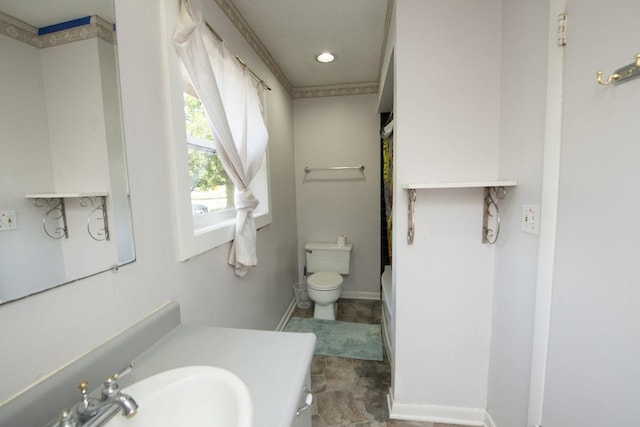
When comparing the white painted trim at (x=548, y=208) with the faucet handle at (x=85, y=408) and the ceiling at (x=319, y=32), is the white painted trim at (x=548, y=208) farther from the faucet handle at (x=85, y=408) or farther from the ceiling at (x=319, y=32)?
the faucet handle at (x=85, y=408)

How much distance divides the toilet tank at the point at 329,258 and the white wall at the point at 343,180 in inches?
8.5

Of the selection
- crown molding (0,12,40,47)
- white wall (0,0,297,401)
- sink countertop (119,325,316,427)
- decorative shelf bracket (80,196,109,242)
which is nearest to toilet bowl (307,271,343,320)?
white wall (0,0,297,401)

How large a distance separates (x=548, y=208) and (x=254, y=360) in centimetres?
121

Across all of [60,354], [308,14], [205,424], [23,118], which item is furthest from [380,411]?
[308,14]

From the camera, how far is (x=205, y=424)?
690mm

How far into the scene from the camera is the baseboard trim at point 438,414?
1.51 meters

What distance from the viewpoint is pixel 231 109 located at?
1589mm

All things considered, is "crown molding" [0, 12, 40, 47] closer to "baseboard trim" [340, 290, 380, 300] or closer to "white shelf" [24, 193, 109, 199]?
"white shelf" [24, 193, 109, 199]

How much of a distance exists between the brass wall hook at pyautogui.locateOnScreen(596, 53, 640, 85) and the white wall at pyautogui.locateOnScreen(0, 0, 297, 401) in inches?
58.7

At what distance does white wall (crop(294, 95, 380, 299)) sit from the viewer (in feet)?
9.77

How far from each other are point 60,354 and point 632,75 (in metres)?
1.70

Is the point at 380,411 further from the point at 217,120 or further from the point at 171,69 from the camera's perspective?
the point at 171,69

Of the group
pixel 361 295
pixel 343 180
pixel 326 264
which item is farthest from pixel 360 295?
pixel 343 180

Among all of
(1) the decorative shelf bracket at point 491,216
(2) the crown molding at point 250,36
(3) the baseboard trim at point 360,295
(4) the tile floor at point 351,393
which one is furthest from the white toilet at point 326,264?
(2) the crown molding at point 250,36
